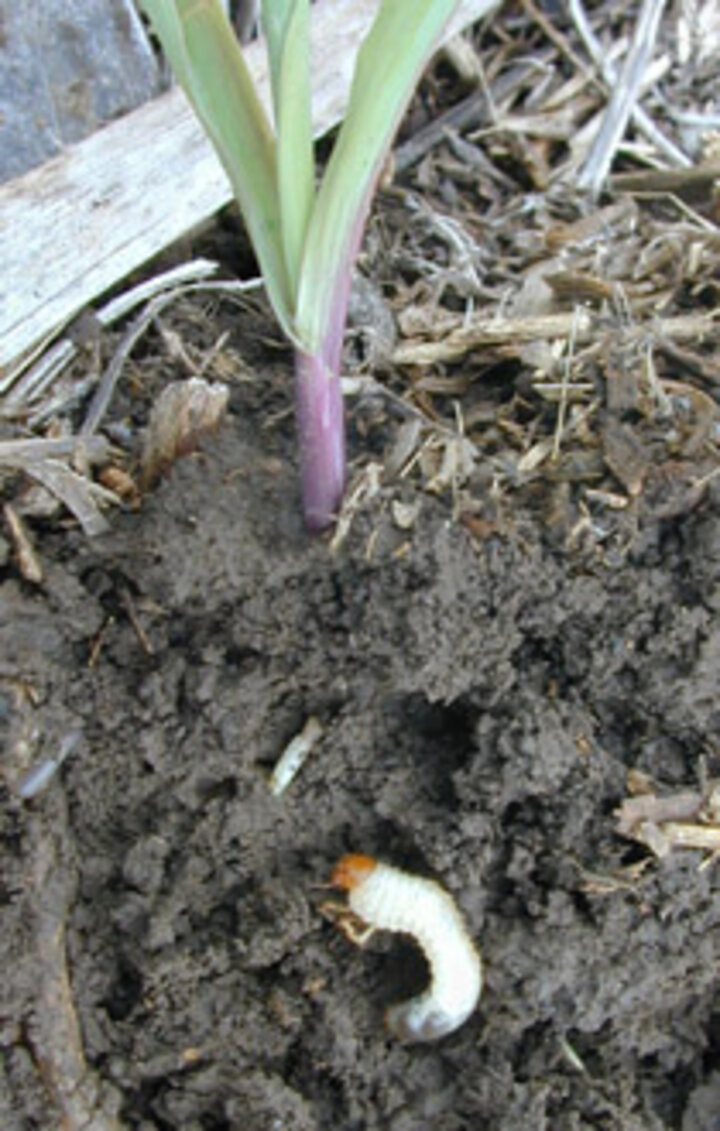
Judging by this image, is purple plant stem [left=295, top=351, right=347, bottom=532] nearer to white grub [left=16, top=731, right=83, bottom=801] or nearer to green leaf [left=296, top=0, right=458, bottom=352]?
green leaf [left=296, top=0, right=458, bottom=352]

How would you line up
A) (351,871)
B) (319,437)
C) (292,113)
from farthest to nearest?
(351,871) < (319,437) < (292,113)

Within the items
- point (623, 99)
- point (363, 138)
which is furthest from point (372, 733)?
point (623, 99)

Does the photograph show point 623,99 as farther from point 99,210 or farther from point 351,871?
point 351,871

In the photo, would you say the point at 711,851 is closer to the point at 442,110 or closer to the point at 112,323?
the point at 112,323

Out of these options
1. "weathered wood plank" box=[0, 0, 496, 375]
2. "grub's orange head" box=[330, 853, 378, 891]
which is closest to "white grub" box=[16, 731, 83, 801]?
"grub's orange head" box=[330, 853, 378, 891]

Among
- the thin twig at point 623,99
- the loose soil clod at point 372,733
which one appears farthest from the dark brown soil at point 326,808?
the thin twig at point 623,99

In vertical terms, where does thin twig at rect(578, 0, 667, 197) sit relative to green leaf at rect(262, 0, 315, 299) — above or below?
below
